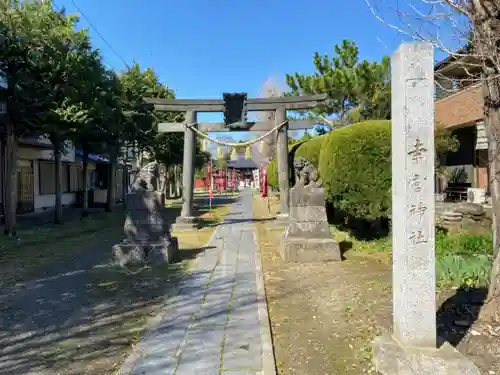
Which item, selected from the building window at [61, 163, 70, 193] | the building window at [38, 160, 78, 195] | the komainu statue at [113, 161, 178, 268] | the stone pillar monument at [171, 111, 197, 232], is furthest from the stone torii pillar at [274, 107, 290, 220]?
the building window at [61, 163, 70, 193]

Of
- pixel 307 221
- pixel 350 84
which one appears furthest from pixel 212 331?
pixel 350 84

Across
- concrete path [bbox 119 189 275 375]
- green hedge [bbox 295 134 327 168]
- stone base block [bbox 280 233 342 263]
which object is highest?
green hedge [bbox 295 134 327 168]

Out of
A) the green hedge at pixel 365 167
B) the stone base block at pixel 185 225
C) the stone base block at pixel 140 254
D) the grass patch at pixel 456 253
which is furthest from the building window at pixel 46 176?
the green hedge at pixel 365 167

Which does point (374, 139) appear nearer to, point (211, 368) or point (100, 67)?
point (211, 368)

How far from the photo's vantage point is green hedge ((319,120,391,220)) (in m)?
8.48

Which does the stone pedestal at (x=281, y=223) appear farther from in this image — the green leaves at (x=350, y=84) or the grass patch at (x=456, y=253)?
the green leaves at (x=350, y=84)

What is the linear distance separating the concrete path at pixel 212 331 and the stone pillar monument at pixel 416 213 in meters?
1.23

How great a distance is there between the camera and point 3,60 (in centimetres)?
1143

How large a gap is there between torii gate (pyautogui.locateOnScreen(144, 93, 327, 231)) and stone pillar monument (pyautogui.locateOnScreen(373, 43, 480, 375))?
10.3 m

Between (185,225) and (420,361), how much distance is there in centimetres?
1079

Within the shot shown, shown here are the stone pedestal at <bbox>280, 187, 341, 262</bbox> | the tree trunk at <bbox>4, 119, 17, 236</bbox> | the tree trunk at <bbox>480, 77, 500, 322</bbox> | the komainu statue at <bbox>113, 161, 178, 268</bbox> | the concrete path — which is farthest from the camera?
the tree trunk at <bbox>4, 119, 17, 236</bbox>

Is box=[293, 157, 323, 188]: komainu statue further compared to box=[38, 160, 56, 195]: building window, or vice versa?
box=[38, 160, 56, 195]: building window

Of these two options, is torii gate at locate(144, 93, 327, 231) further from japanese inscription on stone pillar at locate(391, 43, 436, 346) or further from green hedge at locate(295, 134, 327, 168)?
japanese inscription on stone pillar at locate(391, 43, 436, 346)

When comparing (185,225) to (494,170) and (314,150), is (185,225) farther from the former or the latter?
(494,170)
